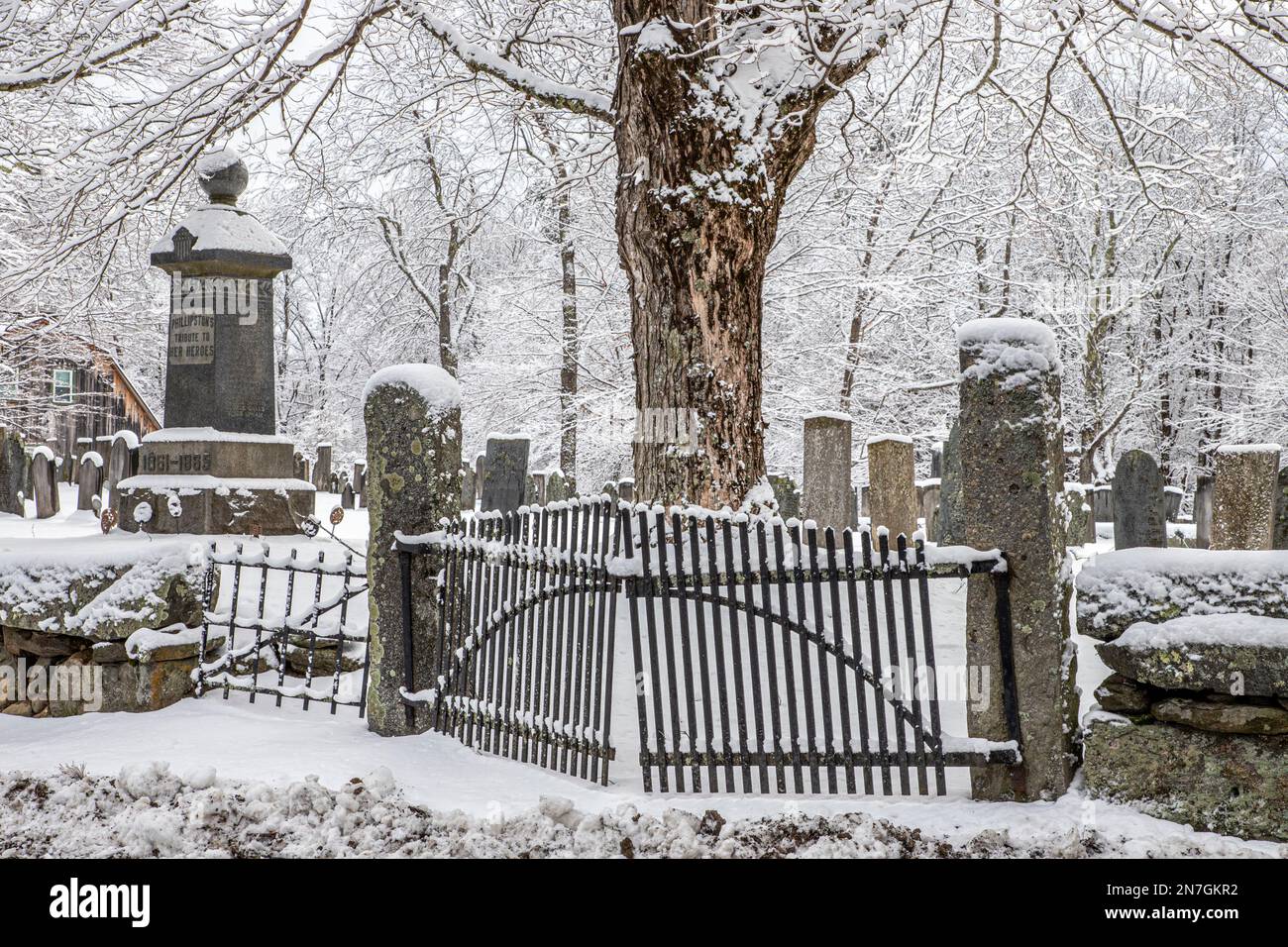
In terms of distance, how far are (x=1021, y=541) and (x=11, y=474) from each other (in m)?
14.3

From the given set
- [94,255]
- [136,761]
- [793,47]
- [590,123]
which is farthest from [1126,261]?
[136,761]

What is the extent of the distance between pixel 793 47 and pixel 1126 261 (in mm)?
20720

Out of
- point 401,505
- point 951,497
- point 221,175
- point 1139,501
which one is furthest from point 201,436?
point 1139,501

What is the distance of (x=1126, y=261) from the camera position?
946 inches

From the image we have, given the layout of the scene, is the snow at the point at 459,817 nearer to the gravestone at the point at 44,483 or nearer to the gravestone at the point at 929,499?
the gravestone at the point at 929,499

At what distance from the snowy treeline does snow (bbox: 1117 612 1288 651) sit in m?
3.64

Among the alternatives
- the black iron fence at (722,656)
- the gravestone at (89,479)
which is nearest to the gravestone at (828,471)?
the black iron fence at (722,656)

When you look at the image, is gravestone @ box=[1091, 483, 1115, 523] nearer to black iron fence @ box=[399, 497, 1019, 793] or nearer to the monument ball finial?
black iron fence @ box=[399, 497, 1019, 793]

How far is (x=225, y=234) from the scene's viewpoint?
9125mm

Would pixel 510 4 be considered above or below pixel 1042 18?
above

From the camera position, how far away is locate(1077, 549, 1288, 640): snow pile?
4066 mm

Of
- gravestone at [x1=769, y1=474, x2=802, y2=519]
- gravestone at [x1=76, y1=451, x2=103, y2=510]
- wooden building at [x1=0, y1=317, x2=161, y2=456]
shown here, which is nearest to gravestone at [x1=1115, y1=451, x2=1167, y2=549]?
gravestone at [x1=769, y1=474, x2=802, y2=519]
